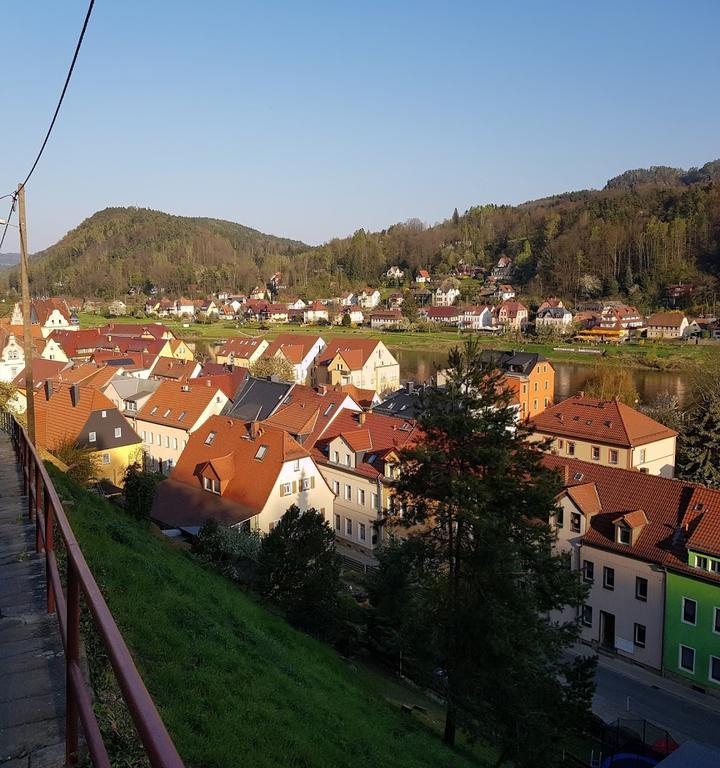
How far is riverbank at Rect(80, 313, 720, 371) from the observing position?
69.2m

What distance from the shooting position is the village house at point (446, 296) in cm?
13138

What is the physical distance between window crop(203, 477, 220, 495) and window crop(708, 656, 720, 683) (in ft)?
53.5

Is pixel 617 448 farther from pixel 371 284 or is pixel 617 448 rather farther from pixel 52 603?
pixel 371 284

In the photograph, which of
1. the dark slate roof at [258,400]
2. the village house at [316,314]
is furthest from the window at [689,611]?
the village house at [316,314]

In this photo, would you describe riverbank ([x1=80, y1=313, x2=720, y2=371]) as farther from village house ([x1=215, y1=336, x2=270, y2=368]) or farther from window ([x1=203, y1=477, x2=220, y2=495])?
window ([x1=203, y1=477, x2=220, y2=495])

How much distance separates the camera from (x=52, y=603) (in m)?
4.38

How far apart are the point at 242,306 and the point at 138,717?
440 feet

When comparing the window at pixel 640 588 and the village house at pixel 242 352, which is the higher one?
the village house at pixel 242 352

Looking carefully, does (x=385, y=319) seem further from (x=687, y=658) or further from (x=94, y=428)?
(x=687, y=658)

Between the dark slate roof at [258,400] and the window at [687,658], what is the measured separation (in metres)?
21.6

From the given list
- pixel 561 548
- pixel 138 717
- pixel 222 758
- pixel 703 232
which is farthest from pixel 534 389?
pixel 703 232

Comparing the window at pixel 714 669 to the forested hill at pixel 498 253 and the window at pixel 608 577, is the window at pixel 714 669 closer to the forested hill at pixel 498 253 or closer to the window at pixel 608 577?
the window at pixel 608 577

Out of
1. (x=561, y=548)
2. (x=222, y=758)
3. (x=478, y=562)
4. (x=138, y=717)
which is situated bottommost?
(x=561, y=548)

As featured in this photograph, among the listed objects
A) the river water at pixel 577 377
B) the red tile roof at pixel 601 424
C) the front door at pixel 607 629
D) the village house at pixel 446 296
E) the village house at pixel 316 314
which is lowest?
the front door at pixel 607 629
